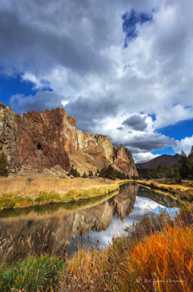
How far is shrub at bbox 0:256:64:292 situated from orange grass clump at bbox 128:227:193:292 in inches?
71.4

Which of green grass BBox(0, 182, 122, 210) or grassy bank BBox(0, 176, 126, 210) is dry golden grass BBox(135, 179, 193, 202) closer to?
green grass BBox(0, 182, 122, 210)

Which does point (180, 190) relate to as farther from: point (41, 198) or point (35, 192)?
point (35, 192)

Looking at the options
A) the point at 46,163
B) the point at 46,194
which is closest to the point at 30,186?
the point at 46,194

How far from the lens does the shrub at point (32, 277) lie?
408cm

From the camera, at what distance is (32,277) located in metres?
4.30

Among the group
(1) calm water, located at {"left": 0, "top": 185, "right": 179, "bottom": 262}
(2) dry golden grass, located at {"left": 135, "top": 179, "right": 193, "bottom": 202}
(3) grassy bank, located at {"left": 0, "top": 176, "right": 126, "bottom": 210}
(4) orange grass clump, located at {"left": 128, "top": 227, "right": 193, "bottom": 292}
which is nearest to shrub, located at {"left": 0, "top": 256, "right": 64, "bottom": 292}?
(4) orange grass clump, located at {"left": 128, "top": 227, "right": 193, "bottom": 292}

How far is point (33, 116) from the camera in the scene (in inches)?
3716

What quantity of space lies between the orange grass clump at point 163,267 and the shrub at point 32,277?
71.4 inches

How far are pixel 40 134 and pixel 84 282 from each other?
298 ft

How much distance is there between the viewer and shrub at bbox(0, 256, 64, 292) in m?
4.08

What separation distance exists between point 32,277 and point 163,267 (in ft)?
9.39

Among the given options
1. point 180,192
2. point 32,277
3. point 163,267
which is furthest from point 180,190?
point 163,267

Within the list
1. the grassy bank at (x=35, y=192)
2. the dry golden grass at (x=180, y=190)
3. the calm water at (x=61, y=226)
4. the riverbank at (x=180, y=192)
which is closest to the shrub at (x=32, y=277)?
the calm water at (x=61, y=226)

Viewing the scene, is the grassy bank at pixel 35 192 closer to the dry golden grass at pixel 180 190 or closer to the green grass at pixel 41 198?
the green grass at pixel 41 198
